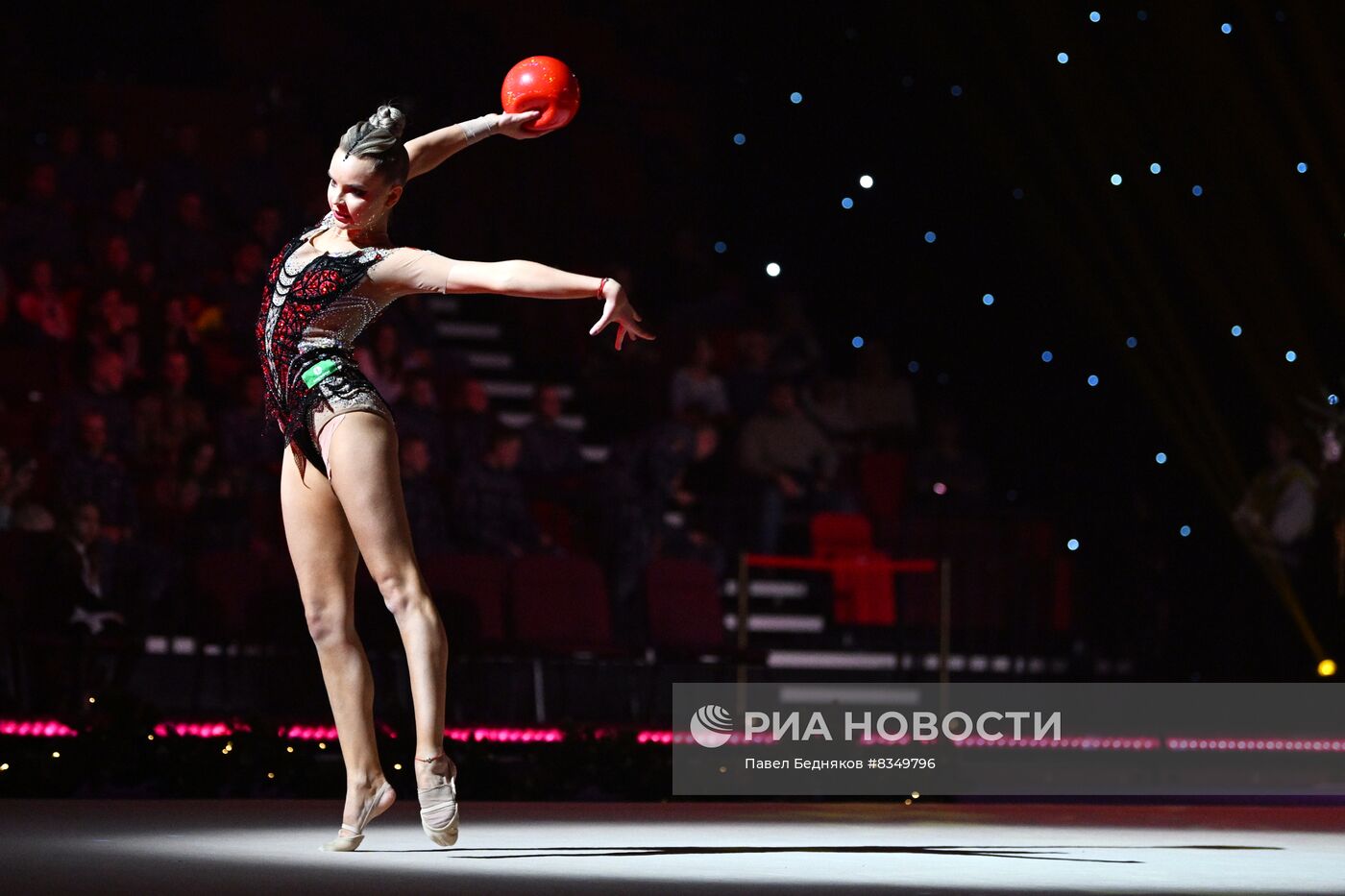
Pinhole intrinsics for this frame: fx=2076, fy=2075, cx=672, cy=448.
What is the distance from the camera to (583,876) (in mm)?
4188

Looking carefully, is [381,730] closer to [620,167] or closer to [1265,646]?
[1265,646]

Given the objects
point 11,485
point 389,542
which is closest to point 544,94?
point 389,542

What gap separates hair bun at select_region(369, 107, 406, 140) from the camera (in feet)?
15.4

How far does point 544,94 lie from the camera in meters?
5.00

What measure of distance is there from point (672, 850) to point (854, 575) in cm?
634

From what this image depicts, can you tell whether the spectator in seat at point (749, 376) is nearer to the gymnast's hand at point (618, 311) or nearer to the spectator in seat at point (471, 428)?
the spectator in seat at point (471, 428)

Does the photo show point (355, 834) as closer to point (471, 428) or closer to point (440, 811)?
point (440, 811)

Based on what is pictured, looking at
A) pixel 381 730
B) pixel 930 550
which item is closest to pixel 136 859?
pixel 381 730

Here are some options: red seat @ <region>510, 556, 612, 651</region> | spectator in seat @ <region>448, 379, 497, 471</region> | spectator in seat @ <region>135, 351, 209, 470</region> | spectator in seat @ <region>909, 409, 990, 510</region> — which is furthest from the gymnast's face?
spectator in seat @ <region>909, 409, 990, 510</region>

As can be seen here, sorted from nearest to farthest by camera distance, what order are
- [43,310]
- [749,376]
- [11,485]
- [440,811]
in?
[440,811] → [11,485] → [43,310] → [749,376]

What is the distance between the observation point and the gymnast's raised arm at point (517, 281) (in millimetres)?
4238

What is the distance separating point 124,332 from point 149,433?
30.6 inches

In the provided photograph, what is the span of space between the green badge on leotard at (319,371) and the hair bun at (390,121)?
0.53m

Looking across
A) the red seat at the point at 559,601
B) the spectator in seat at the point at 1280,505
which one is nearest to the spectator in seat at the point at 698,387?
the red seat at the point at 559,601
